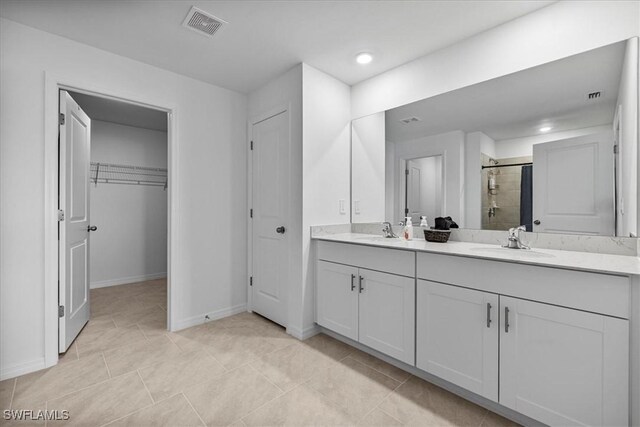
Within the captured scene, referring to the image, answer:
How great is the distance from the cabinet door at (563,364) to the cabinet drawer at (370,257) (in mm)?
560

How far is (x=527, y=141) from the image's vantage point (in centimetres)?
192

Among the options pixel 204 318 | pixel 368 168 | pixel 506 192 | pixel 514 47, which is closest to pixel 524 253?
pixel 506 192

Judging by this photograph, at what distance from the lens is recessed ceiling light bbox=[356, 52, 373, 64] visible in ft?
7.64

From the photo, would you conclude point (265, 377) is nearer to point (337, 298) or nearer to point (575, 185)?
point (337, 298)

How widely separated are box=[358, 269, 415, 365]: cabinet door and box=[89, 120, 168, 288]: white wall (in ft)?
12.3

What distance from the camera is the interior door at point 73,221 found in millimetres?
2170

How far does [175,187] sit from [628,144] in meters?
3.13

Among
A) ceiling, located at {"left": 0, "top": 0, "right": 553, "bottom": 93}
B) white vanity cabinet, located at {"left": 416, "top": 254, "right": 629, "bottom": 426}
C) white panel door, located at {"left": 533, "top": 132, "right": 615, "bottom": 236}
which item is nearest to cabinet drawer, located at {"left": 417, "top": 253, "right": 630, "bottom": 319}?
white vanity cabinet, located at {"left": 416, "top": 254, "right": 629, "bottom": 426}

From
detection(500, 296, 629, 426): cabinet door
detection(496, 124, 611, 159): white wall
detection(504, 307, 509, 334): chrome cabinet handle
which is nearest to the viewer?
detection(500, 296, 629, 426): cabinet door

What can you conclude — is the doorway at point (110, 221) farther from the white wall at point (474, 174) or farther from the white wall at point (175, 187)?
the white wall at point (474, 174)

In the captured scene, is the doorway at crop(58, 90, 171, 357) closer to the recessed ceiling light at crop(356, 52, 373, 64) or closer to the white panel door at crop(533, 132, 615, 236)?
the recessed ceiling light at crop(356, 52, 373, 64)

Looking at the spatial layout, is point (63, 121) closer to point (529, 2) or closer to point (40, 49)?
point (40, 49)

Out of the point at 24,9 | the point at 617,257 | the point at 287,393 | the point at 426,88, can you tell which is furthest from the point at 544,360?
the point at 24,9

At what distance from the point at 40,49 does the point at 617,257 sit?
3.74m
